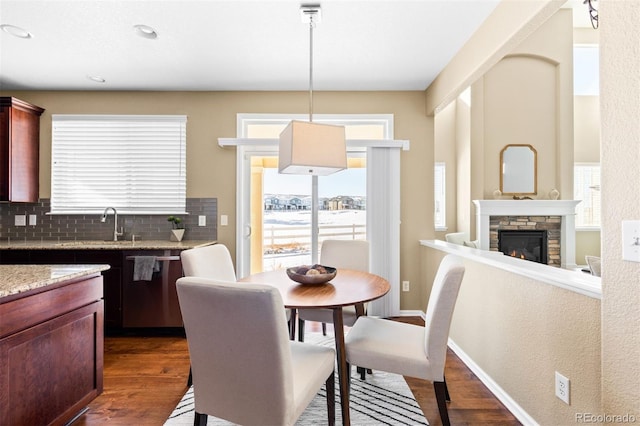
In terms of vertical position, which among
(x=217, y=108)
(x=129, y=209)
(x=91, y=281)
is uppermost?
(x=217, y=108)

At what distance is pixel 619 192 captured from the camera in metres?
1.10

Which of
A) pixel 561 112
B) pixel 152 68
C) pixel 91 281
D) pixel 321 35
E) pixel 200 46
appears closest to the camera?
pixel 91 281

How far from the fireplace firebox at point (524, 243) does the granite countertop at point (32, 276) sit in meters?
5.36

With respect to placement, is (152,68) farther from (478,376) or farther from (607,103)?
(478,376)

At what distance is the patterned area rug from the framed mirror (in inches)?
164

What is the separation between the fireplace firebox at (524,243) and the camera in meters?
5.07

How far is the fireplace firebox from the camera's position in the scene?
5074 millimetres

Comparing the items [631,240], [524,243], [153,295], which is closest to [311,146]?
[631,240]

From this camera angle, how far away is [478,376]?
89.2 inches

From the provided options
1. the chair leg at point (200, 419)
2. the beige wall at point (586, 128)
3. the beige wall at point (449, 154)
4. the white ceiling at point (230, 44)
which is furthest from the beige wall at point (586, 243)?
the chair leg at point (200, 419)

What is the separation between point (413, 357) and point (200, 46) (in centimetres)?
276

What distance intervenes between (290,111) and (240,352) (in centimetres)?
294

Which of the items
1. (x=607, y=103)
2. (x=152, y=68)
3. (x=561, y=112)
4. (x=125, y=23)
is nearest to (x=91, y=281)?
(x=125, y=23)

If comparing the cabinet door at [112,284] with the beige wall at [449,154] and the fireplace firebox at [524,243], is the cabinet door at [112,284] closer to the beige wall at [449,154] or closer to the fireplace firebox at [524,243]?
A: the beige wall at [449,154]
